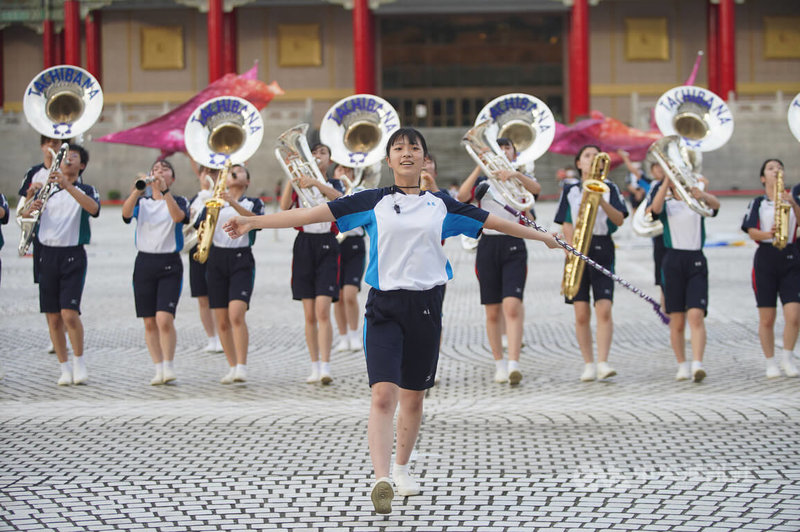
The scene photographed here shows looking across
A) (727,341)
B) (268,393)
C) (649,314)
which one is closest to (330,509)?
(268,393)

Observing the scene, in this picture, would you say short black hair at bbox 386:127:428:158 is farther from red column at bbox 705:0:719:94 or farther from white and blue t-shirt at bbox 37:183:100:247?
red column at bbox 705:0:719:94

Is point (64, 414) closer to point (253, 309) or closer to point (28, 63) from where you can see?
point (253, 309)

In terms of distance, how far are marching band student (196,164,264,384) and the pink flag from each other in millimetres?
8835

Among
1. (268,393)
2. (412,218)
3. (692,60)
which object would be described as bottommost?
(268,393)

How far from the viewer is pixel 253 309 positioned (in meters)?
11.9

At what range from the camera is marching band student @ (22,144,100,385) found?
7.85 metres

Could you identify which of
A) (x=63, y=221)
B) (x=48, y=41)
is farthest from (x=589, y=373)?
(x=48, y=41)

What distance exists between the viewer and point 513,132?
8781 millimetres

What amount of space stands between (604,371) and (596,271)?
763 millimetres

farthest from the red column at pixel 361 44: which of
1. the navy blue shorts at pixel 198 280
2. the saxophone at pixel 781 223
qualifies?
the saxophone at pixel 781 223

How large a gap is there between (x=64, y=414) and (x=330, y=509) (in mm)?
2793

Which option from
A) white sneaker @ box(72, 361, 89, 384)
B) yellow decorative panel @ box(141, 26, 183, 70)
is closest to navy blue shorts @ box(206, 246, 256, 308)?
white sneaker @ box(72, 361, 89, 384)

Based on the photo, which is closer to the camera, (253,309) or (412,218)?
(412,218)

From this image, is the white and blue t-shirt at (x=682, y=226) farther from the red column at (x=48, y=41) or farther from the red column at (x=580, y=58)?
the red column at (x=48, y=41)
